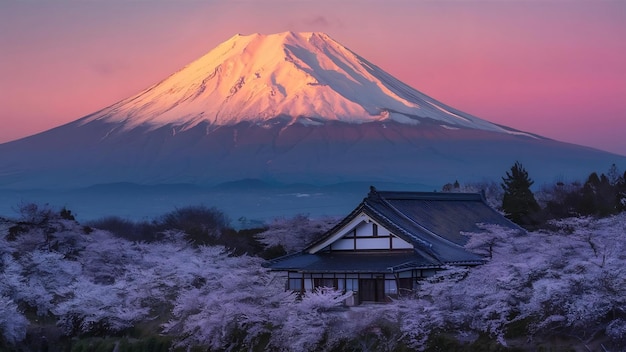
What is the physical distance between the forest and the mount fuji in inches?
4315

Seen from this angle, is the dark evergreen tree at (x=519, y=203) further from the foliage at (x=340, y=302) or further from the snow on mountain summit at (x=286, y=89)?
the snow on mountain summit at (x=286, y=89)

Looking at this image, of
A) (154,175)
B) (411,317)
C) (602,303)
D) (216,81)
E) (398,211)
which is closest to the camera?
(602,303)

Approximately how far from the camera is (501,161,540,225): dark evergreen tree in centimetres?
4047

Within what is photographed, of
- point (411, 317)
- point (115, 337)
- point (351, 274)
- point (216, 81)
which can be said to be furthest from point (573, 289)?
point (216, 81)

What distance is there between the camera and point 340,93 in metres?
145

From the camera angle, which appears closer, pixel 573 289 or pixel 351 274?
pixel 573 289

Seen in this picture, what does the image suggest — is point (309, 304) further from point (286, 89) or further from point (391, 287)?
point (286, 89)

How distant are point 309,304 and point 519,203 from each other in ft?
73.0

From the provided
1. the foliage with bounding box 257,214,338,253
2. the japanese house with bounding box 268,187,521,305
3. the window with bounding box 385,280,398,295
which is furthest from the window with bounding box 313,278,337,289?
the foliage with bounding box 257,214,338,253

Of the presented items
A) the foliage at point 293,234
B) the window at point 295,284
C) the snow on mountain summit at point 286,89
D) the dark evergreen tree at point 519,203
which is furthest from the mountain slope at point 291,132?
the window at point 295,284

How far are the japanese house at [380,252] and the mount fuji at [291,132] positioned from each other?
114343 mm

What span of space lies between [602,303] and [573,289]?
71 centimetres

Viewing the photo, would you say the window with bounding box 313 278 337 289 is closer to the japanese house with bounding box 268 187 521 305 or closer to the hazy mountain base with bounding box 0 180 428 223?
the japanese house with bounding box 268 187 521 305

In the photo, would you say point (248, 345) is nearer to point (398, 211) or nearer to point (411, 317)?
point (411, 317)
